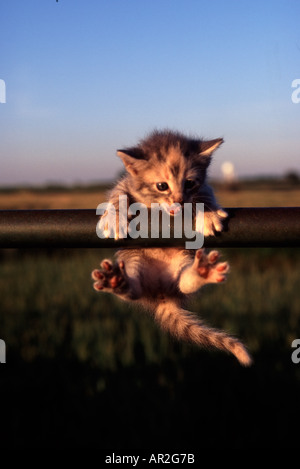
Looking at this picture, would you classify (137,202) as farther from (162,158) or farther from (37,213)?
(37,213)

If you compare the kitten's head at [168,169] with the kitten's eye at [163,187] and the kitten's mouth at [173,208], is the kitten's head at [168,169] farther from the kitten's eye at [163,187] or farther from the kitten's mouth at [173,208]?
the kitten's mouth at [173,208]

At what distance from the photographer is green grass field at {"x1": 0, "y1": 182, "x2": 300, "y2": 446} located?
723 centimetres

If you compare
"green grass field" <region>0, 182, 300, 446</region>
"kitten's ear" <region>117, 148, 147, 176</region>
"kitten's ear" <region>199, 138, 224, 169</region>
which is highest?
"kitten's ear" <region>199, 138, 224, 169</region>

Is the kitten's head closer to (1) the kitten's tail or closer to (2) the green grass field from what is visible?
(1) the kitten's tail

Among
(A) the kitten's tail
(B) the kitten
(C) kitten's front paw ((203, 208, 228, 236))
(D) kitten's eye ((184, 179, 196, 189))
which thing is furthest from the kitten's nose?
(C) kitten's front paw ((203, 208, 228, 236))

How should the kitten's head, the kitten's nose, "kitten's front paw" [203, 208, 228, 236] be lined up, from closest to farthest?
"kitten's front paw" [203, 208, 228, 236], the kitten's nose, the kitten's head

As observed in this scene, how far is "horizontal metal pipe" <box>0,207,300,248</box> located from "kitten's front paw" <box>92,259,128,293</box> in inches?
17.2

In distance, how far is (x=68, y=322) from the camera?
1098cm

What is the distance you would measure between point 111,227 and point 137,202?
109 cm

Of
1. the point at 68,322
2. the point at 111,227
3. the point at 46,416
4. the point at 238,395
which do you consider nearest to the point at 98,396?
the point at 46,416

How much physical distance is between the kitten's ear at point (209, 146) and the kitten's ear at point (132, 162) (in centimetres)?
39

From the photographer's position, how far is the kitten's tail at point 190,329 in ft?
9.09

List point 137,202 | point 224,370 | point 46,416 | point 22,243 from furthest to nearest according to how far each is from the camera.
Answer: point 224,370
point 46,416
point 137,202
point 22,243

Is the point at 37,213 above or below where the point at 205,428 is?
above
